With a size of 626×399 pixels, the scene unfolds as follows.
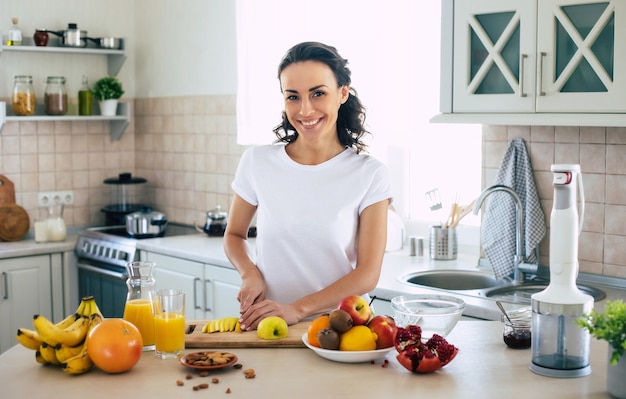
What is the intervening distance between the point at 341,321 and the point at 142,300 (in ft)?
1.70

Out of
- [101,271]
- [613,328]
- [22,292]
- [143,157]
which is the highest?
[143,157]

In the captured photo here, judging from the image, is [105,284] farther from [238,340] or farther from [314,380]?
[314,380]

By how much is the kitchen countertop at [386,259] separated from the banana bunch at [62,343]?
139 centimetres

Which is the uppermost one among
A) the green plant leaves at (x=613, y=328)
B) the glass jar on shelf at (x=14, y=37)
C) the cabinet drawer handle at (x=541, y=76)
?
the glass jar on shelf at (x=14, y=37)

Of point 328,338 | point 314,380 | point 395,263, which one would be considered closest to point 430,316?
point 328,338

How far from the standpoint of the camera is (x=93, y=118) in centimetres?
500

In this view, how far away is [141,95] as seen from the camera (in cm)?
537

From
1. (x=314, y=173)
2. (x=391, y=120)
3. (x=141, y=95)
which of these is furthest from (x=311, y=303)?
(x=141, y=95)

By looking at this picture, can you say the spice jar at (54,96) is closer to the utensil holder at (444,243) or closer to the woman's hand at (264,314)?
the utensil holder at (444,243)

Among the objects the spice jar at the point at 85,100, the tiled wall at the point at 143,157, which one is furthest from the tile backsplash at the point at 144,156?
the spice jar at the point at 85,100

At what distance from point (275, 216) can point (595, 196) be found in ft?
4.48

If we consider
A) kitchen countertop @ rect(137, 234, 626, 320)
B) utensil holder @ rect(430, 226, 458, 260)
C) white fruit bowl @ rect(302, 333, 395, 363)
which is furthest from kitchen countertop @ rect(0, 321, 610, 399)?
utensil holder @ rect(430, 226, 458, 260)

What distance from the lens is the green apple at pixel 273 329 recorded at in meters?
2.14

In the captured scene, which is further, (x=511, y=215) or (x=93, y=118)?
(x=93, y=118)
